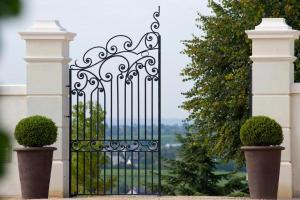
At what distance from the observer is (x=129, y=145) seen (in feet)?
39.6

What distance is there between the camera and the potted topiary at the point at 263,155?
1065cm

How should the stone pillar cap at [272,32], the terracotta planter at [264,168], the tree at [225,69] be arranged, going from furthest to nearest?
the tree at [225,69], the stone pillar cap at [272,32], the terracotta planter at [264,168]

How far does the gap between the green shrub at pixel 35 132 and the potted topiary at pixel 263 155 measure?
8.76 feet

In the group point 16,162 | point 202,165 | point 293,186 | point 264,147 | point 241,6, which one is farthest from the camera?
point 202,165

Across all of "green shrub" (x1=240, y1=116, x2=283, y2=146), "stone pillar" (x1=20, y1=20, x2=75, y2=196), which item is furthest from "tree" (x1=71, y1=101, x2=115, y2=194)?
"green shrub" (x1=240, y1=116, x2=283, y2=146)

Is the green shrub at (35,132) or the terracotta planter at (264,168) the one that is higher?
the green shrub at (35,132)

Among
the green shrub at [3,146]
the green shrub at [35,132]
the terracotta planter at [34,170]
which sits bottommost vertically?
the terracotta planter at [34,170]

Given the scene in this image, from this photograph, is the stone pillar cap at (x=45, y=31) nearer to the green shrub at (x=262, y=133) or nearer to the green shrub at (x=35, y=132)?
the green shrub at (x=35, y=132)

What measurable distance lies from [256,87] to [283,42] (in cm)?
75

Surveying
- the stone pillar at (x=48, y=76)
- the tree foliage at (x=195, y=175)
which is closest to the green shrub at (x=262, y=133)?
the stone pillar at (x=48, y=76)

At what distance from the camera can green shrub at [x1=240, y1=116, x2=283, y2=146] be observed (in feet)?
35.2

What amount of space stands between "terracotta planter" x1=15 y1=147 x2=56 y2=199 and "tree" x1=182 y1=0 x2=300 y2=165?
11.7 metres

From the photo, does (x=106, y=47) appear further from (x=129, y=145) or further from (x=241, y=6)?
(x=241, y=6)

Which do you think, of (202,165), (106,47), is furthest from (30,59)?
(202,165)
